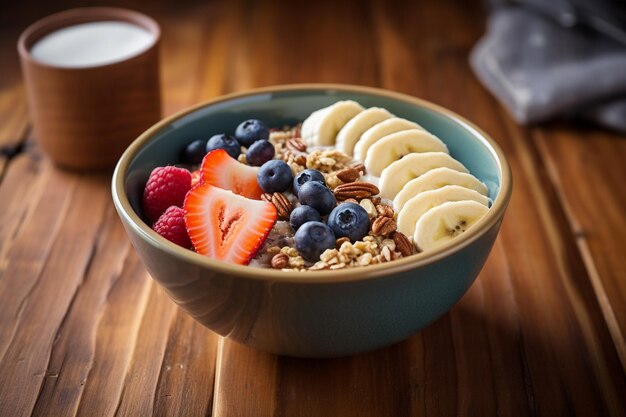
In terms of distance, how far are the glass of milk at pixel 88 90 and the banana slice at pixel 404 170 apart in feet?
1.94

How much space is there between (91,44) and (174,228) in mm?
661

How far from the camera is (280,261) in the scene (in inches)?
35.7

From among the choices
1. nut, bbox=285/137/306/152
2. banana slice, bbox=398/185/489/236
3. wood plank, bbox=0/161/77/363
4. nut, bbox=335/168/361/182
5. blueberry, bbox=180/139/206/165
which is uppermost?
banana slice, bbox=398/185/489/236

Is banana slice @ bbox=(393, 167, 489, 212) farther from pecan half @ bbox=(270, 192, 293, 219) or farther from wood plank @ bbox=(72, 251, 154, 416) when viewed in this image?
wood plank @ bbox=(72, 251, 154, 416)

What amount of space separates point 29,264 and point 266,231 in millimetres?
465

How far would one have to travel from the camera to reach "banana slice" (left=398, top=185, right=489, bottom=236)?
0.97 meters

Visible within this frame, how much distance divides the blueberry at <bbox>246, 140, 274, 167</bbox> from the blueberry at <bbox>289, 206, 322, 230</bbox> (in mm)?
157

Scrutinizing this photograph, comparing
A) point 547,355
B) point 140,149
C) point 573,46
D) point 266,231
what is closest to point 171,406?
point 266,231

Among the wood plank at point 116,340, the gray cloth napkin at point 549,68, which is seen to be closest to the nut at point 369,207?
the wood plank at point 116,340

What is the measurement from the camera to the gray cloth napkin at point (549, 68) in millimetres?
1546

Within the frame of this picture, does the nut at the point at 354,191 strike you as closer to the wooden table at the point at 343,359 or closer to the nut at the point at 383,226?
the nut at the point at 383,226

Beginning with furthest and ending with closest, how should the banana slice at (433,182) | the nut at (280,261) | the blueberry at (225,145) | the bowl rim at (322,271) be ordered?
the blueberry at (225,145), the banana slice at (433,182), the nut at (280,261), the bowl rim at (322,271)

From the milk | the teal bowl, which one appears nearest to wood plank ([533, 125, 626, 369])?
the teal bowl

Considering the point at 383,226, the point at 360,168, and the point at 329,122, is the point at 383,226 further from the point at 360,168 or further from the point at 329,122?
the point at 329,122
